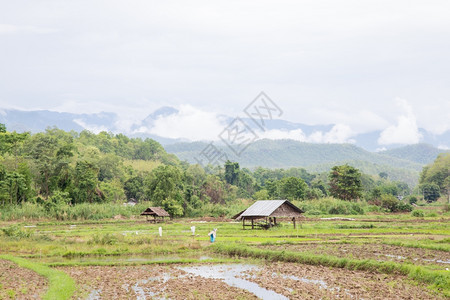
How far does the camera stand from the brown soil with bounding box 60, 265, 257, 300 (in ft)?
50.7

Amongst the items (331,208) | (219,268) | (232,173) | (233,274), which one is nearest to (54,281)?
(233,274)

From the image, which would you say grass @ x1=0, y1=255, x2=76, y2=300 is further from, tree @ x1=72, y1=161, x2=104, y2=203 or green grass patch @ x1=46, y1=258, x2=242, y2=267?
tree @ x1=72, y1=161, x2=104, y2=203

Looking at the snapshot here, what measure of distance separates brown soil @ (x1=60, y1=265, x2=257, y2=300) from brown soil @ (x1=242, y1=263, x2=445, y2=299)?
171 cm

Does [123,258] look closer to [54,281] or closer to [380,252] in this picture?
[54,281]

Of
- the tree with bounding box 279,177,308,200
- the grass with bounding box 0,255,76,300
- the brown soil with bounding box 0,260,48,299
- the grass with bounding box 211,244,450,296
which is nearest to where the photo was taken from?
the brown soil with bounding box 0,260,48,299

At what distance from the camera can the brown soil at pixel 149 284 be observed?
15461 millimetres

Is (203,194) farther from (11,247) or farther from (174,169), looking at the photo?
(11,247)

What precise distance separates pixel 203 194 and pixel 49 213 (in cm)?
2773

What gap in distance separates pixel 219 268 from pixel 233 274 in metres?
1.96

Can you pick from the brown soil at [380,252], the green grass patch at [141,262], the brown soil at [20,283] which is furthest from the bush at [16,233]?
the brown soil at [380,252]

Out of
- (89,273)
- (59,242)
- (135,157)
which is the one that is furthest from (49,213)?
(135,157)

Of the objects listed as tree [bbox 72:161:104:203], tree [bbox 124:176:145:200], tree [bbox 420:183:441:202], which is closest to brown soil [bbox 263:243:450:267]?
tree [bbox 72:161:104:203]

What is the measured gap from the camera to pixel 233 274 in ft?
64.0

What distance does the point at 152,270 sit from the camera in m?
20.9
